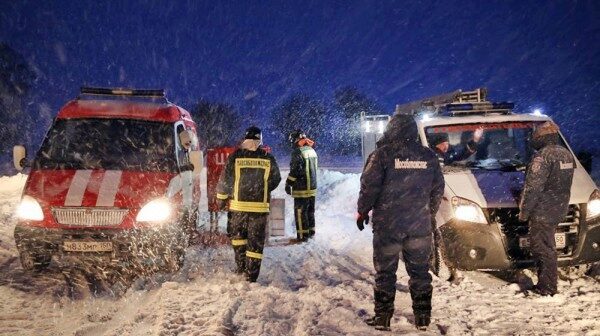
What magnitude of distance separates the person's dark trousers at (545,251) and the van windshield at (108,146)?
436 cm

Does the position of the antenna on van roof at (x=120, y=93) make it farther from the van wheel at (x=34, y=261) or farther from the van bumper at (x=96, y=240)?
the van wheel at (x=34, y=261)

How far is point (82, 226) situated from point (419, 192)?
12.2 feet

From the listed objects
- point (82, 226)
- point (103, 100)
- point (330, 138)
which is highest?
point (330, 138)

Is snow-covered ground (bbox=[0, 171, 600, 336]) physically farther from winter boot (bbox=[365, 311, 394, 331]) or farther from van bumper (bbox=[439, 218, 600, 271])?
van bumper (bbox=[439, 218, 600, 271])

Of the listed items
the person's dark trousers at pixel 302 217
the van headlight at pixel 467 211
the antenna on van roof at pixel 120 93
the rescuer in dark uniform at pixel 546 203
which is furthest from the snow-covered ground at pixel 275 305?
the antenna on van roof at pixel 120 93

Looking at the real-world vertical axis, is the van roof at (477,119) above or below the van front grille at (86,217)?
above

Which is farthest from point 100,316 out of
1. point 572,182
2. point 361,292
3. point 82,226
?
point 572,182

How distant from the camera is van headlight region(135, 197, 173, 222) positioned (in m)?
5.36

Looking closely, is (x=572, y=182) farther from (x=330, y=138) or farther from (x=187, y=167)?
(x=330, y=138)

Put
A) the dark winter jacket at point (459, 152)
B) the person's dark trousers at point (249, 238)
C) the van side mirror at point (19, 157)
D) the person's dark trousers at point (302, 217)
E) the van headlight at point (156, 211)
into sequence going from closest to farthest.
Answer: the van headlight at point (156, 211), the person's dark trousers at point (249, 238), the van side mirror at point (19, 157), the dark winter jacket at point (459, 152), the person's dark trousers at point (302, 217)

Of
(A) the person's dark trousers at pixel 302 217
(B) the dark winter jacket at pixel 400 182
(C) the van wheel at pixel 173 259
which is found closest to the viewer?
(B) the dark winter jacket at pixel 400 182

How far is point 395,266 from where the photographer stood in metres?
4.14

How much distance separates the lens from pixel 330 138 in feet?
172

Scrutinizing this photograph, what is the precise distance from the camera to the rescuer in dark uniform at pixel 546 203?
4848mm
